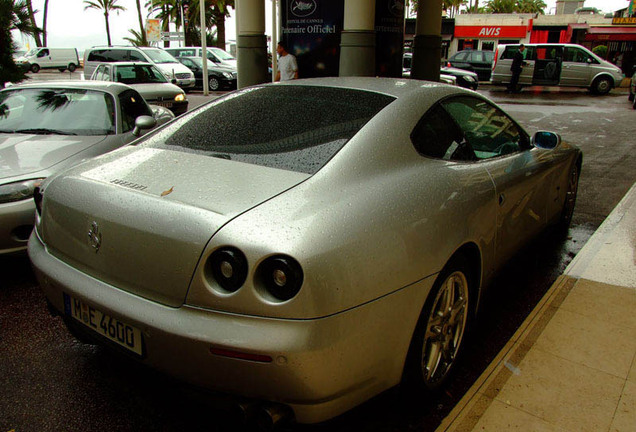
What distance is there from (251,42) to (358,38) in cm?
282

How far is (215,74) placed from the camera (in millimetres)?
21250

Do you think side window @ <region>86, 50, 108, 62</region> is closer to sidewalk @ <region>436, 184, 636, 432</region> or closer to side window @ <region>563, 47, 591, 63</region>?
sidewalk @ <region>436, 184, 636, 432</region>

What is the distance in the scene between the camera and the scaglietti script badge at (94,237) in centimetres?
218

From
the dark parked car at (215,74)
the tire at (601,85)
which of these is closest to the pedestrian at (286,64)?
the dark parked car at (215,74)

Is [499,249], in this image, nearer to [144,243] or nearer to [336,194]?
[336,194]

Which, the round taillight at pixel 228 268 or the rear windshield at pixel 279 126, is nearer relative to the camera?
the round taillight at pixel 228 268

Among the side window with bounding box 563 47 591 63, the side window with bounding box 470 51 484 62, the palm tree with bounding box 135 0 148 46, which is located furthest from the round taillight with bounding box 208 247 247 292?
the palm tree with bounding box 135 0 148 46

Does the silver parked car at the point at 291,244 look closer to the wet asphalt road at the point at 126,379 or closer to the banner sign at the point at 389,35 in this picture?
the wet asphalt road at the point at 126,379

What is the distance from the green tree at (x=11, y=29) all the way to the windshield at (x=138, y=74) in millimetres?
3967

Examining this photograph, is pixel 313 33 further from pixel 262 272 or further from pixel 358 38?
pixel 262 272

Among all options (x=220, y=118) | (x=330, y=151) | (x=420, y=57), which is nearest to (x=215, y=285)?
(x=330, y=151)

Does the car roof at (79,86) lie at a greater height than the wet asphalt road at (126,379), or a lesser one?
greater

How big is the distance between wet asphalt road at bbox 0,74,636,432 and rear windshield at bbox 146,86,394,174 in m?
1.03

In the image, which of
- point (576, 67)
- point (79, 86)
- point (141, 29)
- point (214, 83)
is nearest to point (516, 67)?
point (576, 67)
